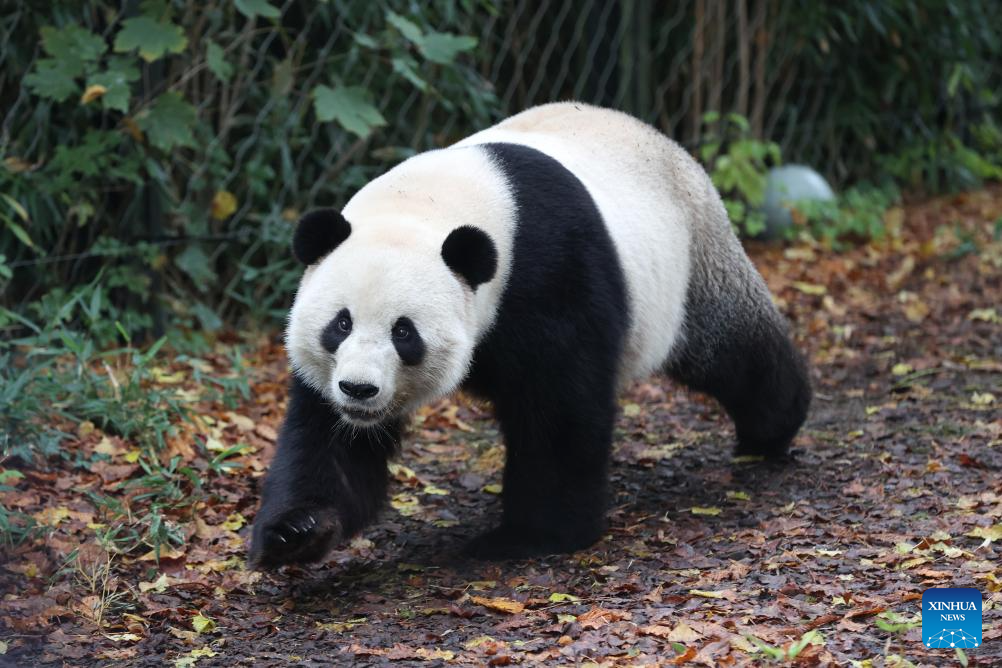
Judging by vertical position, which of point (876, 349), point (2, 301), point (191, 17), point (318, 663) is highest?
Answer: point (191, 17)

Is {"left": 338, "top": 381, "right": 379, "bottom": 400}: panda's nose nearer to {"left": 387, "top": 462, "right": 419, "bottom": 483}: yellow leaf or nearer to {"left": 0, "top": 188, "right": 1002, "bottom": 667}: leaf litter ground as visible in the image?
{"left": 0, "top": 188, "right": 1002, "bottom": 667}: leaf litter ground

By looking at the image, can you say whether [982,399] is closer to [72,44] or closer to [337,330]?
[337,330]

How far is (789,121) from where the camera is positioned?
1029 cm

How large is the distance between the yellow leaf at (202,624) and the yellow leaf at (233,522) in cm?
79

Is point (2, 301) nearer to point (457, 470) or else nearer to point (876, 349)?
point (457, 470)

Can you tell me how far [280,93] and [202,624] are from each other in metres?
3.83

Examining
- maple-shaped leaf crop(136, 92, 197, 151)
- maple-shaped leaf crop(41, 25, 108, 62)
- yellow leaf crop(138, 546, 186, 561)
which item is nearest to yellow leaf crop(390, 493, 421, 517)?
yellow leaf crop(138, 546, 186, 561)

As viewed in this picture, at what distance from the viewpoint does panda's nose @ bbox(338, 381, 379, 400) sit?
3777mm

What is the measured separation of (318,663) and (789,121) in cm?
770

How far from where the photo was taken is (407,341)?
3.94 metres

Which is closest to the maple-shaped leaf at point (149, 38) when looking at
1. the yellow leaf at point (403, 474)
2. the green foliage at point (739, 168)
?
the yellow leaf at point (403, 474)

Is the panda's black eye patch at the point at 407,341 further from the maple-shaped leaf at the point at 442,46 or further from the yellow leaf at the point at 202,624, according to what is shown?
the maple-shaped leaf at the point at 442,46

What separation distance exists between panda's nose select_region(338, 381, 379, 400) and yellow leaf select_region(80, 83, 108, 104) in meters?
3.10

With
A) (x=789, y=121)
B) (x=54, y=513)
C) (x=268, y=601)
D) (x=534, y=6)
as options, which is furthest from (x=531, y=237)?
(x=789, y=121)
